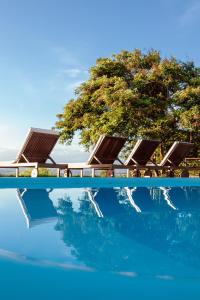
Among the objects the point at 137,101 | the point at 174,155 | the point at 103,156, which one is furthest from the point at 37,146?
the point at 137,101

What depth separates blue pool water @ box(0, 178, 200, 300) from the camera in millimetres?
1402

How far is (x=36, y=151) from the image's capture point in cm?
822

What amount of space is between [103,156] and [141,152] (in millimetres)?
1258

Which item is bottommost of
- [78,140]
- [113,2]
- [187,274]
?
[187,274]

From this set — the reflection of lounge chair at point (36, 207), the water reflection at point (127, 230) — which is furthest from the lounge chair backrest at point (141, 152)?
the water reflection at point (127, 230)

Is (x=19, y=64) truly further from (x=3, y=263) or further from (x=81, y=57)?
(x=3, y=263)

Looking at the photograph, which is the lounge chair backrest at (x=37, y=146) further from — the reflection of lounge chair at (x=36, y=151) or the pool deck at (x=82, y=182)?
the pool deck at (x=82, y=182)

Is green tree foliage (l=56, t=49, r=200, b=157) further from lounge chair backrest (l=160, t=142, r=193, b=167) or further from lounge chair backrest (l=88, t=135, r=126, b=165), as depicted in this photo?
lounge chair backrest (l=88, t=135, r=126, b=165)

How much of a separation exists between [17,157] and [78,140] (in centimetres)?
1031

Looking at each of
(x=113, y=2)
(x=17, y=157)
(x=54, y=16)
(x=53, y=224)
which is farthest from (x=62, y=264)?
(x=113, y=2)

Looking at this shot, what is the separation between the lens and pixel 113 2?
1988 cm

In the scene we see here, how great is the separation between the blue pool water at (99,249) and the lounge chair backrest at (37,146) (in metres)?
3.81

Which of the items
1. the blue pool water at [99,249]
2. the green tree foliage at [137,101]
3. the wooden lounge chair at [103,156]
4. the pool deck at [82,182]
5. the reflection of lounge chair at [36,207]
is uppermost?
the green tree foliage at [137,101]

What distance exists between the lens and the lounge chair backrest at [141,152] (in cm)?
948
